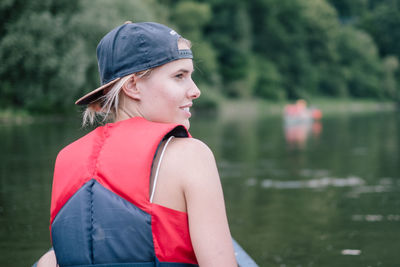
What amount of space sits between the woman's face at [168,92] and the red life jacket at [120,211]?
0.39 ft

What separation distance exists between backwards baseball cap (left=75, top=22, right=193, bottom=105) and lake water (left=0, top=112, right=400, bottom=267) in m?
2.96

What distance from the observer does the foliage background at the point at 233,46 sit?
23000 millimetres

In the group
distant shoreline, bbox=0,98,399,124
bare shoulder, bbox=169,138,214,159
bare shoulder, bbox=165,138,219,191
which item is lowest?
distant shoreline, bbox=0,98,399,124

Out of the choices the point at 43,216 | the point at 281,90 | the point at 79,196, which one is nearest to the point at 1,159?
the point at 43,216

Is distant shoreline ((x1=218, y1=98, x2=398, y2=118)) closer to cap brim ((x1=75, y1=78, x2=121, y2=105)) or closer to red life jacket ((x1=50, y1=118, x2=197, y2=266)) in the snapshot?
cap brim ((x1=75, y1=78, x2=121, y2=105))

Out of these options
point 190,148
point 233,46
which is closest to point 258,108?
point 233,46

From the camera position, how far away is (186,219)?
1.67 m

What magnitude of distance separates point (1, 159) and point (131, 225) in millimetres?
11124

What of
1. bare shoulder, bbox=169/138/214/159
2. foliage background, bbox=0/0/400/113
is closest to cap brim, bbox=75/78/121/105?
bare shoulder, bbox=169/138/214/159

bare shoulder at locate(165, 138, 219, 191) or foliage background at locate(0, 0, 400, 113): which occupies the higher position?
foliage background at locate(0, 0, 400, 113)

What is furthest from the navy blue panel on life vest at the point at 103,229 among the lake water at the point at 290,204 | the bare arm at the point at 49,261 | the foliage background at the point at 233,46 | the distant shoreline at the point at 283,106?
the distant shoreline at the point at 283,106

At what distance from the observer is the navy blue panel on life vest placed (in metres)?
1.64

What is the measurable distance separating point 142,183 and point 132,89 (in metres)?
0.33

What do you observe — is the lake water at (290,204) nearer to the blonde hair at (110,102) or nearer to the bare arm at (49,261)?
the bare arm at (49,261)
